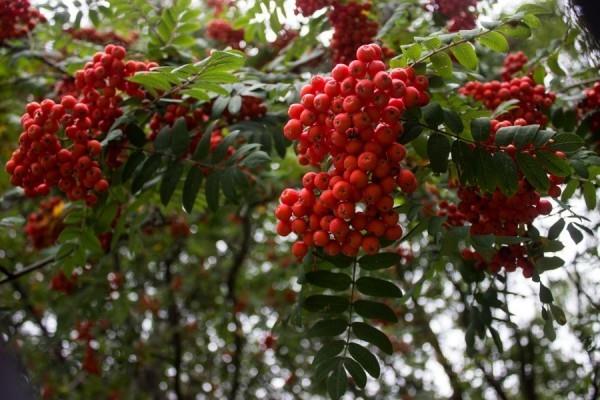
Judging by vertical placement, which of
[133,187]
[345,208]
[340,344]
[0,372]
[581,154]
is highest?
[0,372]

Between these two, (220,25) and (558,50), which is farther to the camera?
(220,25)

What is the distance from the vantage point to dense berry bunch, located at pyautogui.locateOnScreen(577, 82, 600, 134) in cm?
294

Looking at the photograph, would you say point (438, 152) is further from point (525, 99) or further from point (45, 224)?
point (45, 224)

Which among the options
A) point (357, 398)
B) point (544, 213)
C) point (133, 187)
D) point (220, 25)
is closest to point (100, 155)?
point (133, 187)

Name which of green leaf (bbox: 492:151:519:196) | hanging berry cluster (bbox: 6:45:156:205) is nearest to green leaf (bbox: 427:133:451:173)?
green leaf (bbox: 492:151:519:196)

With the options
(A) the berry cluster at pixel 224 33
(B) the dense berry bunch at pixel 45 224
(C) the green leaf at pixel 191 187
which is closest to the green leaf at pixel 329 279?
(C) the green leaf at pixel 191 187

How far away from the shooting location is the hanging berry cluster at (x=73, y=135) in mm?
2312

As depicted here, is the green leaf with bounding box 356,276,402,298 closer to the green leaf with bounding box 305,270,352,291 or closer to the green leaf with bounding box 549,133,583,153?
the green leaf with bounding box 305,270,352,291

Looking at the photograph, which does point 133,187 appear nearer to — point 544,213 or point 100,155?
point 100,155

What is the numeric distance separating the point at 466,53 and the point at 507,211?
591 millimetres

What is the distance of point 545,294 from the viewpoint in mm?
2254

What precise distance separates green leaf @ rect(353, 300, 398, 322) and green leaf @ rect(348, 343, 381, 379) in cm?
12

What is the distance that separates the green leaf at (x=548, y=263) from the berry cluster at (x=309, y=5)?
193 centimetres

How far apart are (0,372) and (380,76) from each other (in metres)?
1.36
